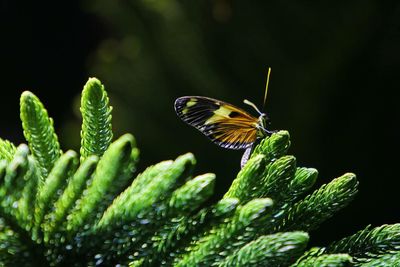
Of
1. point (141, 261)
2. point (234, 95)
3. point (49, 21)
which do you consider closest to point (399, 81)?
point (234, 95)

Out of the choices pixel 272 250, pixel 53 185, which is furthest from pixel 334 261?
pixel 53 185

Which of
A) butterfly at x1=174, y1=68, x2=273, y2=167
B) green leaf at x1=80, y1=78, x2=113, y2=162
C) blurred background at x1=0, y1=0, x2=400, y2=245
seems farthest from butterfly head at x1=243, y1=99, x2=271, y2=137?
blurred background at x1=0, y1=0, x2=400, y2=245

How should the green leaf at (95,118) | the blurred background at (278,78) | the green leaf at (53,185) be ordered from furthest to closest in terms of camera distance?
1. the blurred background at (278,78)
2. the green leaf at (95,118)
3. the green leaf at (53,185)

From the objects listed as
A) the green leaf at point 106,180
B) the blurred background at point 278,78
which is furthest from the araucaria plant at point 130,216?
the blurred background at point 278,78

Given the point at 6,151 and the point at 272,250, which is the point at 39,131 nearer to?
the point at 6,151

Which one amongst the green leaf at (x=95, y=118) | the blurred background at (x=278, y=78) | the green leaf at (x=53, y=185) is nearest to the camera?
the green leaf at (x=53, y=185)

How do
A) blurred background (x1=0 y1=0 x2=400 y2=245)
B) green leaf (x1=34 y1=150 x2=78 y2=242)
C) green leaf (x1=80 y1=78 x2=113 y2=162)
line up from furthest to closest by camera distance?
blurred background (x1=0 y1=0 x2=400 y2=245) → green leaf (x1=80 y1=78 x2=113 y2=162) → green leaf (x1=34 y1=150 x2=78 y2=242)

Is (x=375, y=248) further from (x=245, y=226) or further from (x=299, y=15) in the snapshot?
(x=299, y=15)

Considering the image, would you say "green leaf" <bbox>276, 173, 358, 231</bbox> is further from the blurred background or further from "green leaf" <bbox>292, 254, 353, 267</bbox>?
the blurred background

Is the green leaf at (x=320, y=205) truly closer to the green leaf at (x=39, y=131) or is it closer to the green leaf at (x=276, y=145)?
the green leaf at (x=276, y=145)
